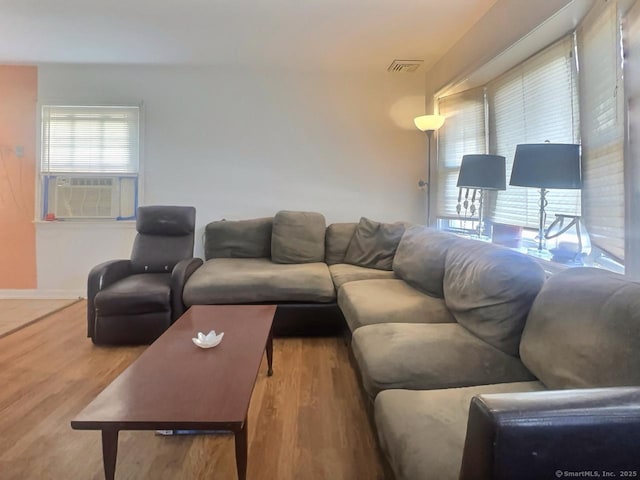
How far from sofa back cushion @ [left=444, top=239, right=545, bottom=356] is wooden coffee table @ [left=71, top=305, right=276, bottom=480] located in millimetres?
985

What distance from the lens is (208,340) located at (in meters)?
1.73

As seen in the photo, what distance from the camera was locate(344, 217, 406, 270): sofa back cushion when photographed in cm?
341

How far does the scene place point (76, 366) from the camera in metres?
2.48

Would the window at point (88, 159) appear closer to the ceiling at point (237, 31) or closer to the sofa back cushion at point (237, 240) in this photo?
the ceiling at point (237, 31)

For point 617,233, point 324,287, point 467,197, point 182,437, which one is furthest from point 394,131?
point 182,437

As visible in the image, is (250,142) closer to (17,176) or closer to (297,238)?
(297,238)

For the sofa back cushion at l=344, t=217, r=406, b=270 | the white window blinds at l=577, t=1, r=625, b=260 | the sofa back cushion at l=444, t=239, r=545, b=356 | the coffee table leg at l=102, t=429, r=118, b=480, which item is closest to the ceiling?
the white window blinds at l=577, t=1, r=625, b=260

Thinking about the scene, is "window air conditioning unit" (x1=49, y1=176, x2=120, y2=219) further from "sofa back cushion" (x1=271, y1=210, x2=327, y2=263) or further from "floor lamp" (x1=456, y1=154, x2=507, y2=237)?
"floor lamp" (x1=456, y1=154, x2=507, y2=237)

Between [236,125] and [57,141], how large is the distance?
188 centimetres

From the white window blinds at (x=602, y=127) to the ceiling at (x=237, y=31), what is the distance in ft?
3.32

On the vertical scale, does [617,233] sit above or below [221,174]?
Result: below

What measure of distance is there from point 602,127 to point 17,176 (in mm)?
5063

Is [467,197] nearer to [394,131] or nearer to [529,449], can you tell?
[394,131]

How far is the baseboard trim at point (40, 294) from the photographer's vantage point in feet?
13.4
